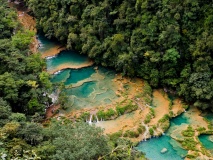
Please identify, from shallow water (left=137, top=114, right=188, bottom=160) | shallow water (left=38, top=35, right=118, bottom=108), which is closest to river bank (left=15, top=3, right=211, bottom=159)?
shallow water (left=137, top=114, right=188, bottom=160)

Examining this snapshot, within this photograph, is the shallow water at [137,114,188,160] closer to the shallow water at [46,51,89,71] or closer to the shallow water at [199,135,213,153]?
the shallow water at [199,135,213,153]

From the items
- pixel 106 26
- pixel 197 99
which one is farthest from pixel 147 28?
pixel 197 99

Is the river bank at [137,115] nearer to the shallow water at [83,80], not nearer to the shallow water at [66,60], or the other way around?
the shallow water at [83,80]

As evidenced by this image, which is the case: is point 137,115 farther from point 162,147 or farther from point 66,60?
point 66,60

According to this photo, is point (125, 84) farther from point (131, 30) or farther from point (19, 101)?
point (19, 101)

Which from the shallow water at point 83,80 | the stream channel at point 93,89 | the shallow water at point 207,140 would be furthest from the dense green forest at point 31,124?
the shallow water at point 207,140

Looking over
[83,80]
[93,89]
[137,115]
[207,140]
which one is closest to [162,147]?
[207,140]
